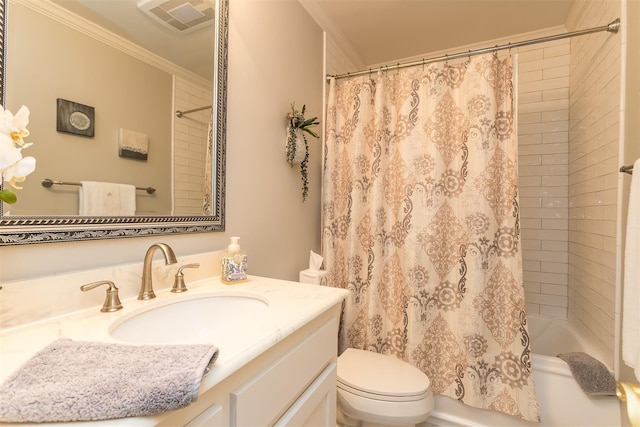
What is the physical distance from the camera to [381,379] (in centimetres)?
127

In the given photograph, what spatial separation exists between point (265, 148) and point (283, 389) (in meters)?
1.09

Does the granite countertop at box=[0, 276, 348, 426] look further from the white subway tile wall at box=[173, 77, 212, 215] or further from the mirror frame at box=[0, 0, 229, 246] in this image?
the white subway tile wall at box=[173, 77, 212, 215]

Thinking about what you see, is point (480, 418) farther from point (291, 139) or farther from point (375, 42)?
point (375, 42)

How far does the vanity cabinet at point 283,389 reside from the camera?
535mm

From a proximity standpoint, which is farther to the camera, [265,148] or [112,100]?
[265,148]

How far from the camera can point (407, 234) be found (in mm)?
1592

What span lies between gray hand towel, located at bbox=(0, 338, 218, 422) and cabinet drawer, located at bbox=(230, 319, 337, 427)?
0.18 m

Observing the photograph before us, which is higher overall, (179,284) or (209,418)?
(179,284)

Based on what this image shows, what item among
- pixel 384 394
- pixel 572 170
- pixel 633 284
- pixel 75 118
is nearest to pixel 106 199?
pixel 75 118

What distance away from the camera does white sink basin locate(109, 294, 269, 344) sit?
0.77 m

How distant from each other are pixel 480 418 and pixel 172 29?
2.22m

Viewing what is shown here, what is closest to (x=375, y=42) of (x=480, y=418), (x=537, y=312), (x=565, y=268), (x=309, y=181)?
(x=309, y=181)

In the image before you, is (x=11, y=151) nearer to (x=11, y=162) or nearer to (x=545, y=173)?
(x=11, y=162)

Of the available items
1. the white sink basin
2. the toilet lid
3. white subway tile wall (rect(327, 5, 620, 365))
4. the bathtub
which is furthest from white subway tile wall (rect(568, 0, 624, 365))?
the white sink basin
